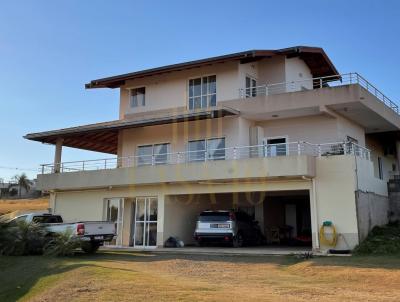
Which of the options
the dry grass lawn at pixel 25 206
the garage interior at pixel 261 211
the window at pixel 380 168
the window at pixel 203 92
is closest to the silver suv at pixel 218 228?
the garage interior at pixel 261 211

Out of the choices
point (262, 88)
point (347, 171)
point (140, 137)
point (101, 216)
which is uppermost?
point (262, 88)

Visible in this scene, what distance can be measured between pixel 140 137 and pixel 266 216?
8.29 metres

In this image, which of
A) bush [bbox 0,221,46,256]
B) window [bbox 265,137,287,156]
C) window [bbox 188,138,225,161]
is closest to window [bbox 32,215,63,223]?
bush [bbox 0,221,46,256]

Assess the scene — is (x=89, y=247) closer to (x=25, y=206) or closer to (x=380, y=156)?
(x=380, y=156)

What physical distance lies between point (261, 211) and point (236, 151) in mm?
4762

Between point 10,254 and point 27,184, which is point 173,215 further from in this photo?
point 27,184

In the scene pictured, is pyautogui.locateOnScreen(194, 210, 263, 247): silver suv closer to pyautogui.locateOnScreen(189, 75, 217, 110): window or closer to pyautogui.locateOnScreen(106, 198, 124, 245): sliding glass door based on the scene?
pyautogui.locateOnScreen(106, 198, 124, 245): sliding glass door

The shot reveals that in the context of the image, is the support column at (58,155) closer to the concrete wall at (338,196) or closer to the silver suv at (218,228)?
the silver suv at (218,228)

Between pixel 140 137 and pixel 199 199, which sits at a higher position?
pixel 140 137

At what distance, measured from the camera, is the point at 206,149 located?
2273 cm

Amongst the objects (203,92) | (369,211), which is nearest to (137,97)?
(203,92)

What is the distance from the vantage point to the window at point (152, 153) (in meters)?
24.0

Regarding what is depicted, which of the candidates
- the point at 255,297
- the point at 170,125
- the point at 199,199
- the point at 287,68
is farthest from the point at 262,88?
the point at 255,297

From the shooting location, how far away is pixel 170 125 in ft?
78.7
